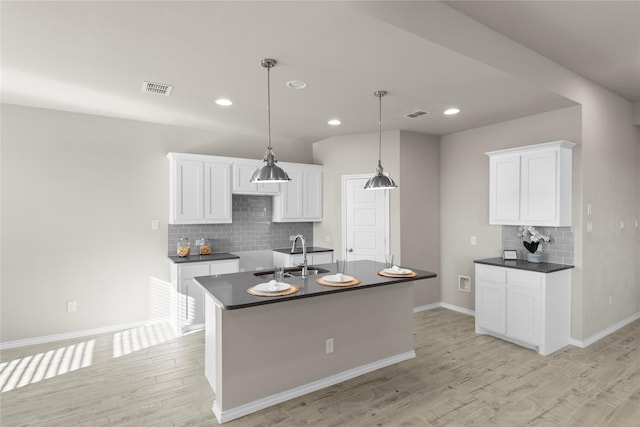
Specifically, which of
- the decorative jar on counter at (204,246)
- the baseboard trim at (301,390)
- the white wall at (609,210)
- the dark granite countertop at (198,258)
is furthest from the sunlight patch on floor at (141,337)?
the white wall at (609,210)

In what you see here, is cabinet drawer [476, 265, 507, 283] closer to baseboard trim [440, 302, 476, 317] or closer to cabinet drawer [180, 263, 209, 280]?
baseboard trim [440, 302, 476, 317]

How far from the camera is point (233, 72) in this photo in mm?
3020

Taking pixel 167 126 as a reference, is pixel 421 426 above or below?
below

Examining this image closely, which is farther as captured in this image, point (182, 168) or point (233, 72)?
point (182, 168)

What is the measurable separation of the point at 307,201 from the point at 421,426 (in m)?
3.77

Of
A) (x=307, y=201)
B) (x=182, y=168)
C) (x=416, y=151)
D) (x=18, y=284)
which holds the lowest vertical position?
(x=18, y=284)

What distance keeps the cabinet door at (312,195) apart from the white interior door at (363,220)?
1.57 ft

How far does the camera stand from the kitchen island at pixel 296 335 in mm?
2578

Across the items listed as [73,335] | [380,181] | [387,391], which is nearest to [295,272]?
[380,181]

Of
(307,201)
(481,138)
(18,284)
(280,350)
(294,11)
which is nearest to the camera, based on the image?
(294,11)

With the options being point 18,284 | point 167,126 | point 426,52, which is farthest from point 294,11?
point 18,284

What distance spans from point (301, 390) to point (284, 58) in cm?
267

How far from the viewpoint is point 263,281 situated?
3.04m

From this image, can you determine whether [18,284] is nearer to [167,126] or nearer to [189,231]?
[189,231]
